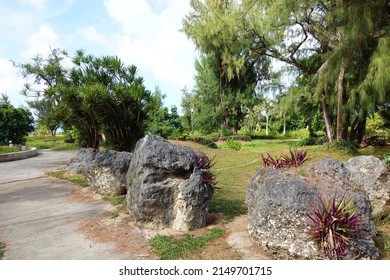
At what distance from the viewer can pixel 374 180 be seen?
17.4 ft

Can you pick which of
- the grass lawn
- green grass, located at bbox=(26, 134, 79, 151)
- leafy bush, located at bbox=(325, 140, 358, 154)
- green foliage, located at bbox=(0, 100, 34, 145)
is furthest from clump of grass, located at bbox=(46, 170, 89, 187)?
green foliage, located at bbox=(0, 100, 34, 145)

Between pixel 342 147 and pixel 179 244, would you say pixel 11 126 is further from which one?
pixel 179 244

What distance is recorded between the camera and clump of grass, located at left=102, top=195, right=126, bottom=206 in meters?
6.06

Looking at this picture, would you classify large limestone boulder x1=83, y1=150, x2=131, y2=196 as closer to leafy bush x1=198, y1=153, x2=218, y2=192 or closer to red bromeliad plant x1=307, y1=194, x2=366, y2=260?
leafy bush x1=198, y1=153, x2=218, y2=192

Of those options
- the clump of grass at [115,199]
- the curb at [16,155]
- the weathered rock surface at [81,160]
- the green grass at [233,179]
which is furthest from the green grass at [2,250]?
the curb at [16,155]

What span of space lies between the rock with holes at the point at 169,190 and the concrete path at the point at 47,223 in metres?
0.78

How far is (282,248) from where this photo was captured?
11.6ft

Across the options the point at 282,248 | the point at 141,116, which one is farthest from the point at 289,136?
the point at 282,248

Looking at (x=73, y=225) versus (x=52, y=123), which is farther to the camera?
(x=52, y=123)

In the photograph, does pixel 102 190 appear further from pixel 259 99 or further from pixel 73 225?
pixel 259 99

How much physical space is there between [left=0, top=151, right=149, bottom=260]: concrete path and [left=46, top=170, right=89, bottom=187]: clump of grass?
264 millimetres

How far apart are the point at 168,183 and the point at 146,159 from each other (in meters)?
0.50

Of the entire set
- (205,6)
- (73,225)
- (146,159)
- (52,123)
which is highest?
(205,6)

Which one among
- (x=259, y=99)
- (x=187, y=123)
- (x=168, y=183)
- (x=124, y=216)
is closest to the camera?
(x=168, y=183)
